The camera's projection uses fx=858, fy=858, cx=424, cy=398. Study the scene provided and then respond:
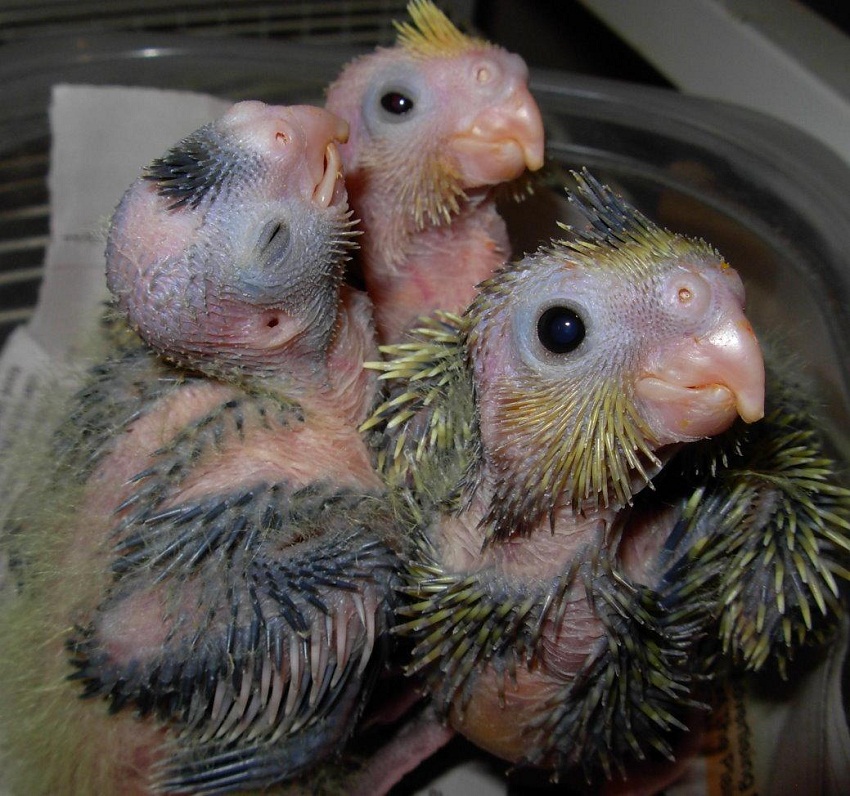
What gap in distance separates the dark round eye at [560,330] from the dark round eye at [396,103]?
364 millimetres

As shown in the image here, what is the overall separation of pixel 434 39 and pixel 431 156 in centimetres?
11

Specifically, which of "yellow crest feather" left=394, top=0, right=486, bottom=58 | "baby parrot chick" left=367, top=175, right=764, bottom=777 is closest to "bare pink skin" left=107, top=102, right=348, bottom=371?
"baby parrot chick" left=367, top=175, right=764, bottom=777

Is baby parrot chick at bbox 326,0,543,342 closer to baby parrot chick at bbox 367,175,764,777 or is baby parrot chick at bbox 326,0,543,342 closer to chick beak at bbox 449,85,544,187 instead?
chick beak at bbox 449,85,544,187

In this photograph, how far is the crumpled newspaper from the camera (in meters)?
0.72

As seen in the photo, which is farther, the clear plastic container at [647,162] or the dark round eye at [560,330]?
the clear plastic container at [647,162]

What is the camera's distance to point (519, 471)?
52 cm

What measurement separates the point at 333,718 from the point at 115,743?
0.16 m

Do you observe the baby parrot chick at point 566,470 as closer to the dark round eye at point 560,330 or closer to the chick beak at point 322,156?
the dark round eye at point 560,330

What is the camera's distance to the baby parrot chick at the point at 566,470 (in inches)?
18.0

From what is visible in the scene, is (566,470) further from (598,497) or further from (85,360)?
(85,360)

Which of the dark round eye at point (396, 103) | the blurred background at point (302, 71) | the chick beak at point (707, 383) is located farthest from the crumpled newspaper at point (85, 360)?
the chick beak at point (707, 383)

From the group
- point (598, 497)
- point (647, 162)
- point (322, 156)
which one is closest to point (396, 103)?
point (322, 156)

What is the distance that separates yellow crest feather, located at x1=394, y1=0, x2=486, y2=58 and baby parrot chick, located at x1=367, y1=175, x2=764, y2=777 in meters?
0.26

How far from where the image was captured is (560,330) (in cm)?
48
